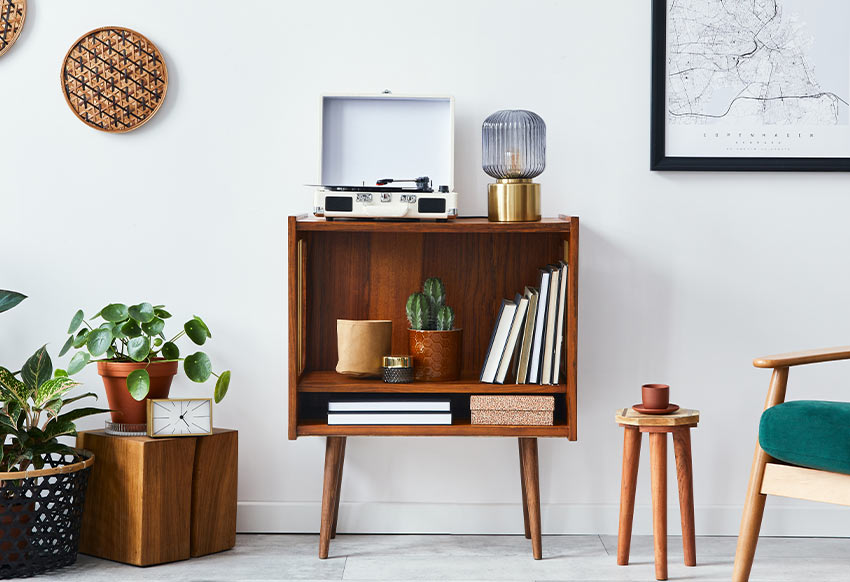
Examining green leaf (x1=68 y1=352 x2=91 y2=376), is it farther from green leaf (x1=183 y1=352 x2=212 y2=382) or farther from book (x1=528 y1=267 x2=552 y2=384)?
book (x1=528 y1=267 x2=552 y2=384)

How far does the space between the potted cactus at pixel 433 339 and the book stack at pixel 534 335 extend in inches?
3.3

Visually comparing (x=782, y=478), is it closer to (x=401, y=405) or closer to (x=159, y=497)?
(x=401, y=405)

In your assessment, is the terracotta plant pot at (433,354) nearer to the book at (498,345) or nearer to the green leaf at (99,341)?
the book at (498,345)

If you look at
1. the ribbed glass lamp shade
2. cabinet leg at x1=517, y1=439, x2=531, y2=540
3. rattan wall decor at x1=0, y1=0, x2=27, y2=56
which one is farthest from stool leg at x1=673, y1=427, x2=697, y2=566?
rattan wall decor at x1=0, y1=0, x2=27, y2=56

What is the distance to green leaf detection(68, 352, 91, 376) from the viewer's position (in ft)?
6.83

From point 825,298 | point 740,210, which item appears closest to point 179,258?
point 740,210

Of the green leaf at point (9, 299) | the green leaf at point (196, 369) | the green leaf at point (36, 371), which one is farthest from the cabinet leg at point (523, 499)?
the green leaf at point (9, 299)

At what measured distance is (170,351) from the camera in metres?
2.19

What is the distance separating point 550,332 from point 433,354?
28cm

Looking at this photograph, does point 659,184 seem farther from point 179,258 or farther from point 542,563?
point 179,258

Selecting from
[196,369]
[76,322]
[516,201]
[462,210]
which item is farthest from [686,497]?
[76,322]

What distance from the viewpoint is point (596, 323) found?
238 centimetres

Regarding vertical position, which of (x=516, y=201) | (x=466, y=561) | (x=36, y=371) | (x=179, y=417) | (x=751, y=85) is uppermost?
(x=751, y=85)

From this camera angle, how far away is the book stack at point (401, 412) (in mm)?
2066
